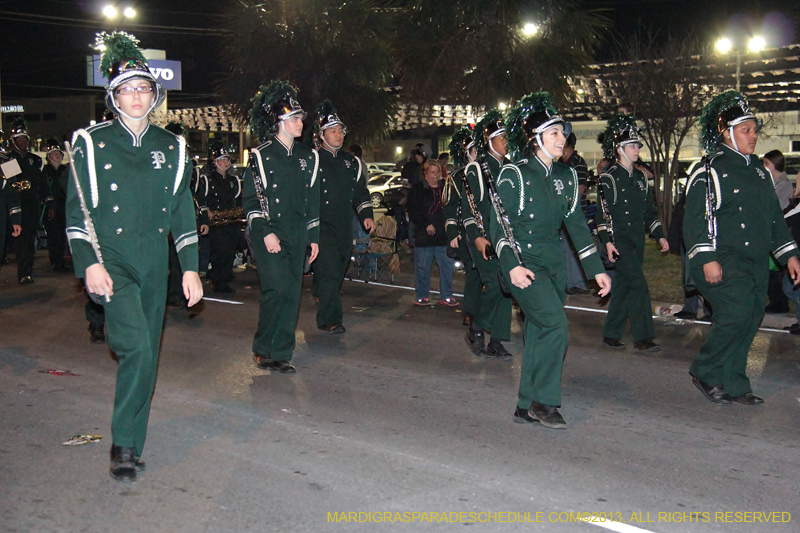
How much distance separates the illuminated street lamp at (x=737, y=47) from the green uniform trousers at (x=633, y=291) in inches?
427

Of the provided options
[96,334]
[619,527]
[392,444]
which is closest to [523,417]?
[392,444]

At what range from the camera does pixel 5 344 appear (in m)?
9.10

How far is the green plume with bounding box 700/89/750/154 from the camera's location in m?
7.05

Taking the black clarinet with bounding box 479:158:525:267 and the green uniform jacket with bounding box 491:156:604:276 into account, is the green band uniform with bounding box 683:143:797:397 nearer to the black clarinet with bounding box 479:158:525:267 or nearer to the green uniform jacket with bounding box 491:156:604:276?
the green uniform jacket with bounding box 491:156:604:276

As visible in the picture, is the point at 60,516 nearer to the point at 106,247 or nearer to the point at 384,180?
the point at 106,247

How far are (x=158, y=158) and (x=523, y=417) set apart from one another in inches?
121

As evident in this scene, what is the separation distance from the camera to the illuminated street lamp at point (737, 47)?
18.4m

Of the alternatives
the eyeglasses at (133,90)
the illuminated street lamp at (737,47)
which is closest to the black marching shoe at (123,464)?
the eyeglasses at (133,90)

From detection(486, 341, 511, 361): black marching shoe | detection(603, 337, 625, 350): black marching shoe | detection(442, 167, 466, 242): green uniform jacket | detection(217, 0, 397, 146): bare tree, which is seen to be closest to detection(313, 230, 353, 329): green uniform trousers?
detection(442, 167, 466, 242): green uniform jacket

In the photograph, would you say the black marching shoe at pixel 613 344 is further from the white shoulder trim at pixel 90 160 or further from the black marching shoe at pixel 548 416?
the white shoulder trim at pixel 90 160

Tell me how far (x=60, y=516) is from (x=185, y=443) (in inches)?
50.1

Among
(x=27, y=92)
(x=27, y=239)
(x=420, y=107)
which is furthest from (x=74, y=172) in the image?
(x=27, y=92)

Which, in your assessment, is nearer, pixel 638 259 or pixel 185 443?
pixel 185 443

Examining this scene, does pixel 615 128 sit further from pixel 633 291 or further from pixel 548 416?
pixel 548 416
